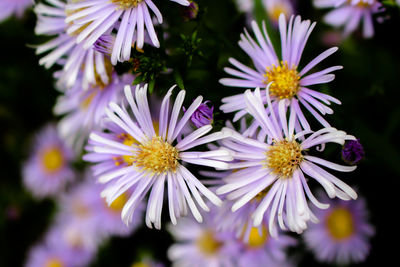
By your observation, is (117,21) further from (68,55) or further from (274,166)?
(274,166)

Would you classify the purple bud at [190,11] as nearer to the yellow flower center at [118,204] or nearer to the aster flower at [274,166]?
the aster flower at [274,166]

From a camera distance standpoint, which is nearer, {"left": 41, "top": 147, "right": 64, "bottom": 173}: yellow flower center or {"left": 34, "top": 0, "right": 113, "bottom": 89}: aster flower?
{"left": 34, "top": 0, "right": 113, "bottom": 89}: aster flower

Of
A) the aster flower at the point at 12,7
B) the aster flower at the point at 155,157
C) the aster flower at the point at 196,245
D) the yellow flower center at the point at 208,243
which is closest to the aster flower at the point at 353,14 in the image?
the aster flower at the point at 155,157

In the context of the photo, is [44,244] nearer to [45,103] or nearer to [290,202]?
[45,103]

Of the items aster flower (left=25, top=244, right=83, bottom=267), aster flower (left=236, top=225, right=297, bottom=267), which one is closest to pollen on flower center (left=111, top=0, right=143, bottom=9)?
aster flower (left=236, top=225, right=297, bottom=267)

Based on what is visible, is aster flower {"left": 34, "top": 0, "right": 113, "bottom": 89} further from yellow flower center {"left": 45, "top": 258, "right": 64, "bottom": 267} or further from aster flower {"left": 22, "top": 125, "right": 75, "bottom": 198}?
yellow flower center {"left": 45, "top": 258, "right": 64, "bottom": 267}

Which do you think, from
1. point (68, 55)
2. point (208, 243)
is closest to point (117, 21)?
point (68, 55)

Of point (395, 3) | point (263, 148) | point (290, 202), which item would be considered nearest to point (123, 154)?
point (263, 148)
